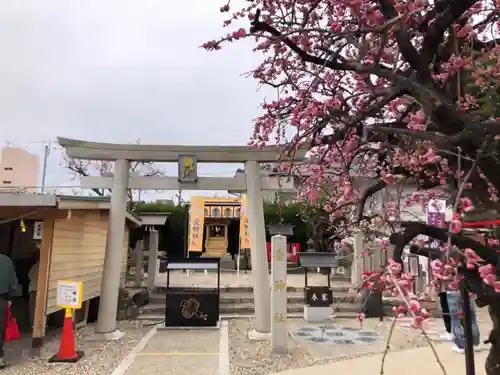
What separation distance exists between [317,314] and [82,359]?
4910 millimetres

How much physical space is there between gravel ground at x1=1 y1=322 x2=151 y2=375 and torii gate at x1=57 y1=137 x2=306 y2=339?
0.44m

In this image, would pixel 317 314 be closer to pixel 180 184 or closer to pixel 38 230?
pixel 180 184

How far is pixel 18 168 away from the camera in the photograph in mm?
8727

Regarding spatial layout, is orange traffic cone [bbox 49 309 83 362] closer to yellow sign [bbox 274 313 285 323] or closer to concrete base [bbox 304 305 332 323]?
yellow sign [bbox 274 313 285 323]

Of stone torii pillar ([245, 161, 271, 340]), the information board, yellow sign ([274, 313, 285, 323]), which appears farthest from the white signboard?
the information board

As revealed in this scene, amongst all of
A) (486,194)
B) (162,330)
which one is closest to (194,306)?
(162,330)

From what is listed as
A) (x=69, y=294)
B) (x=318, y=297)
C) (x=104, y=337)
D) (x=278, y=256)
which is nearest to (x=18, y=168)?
(x=69, y=294)

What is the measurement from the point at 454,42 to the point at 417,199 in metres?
1.48

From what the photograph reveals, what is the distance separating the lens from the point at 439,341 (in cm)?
736

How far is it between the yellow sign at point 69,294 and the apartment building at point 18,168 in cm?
297

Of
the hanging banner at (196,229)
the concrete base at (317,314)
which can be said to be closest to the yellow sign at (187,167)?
the concrete base at (317,314)

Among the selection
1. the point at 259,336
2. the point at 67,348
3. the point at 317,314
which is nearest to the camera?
the point at 67,348

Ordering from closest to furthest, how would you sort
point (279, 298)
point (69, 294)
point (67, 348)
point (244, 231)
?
point (67, 348) < point (69, 294) < point (279, 298) < point (244, 231)

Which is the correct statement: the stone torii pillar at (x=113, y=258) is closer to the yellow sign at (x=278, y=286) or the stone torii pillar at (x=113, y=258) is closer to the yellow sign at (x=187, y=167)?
the yellow sign at (x=187, y=167)
